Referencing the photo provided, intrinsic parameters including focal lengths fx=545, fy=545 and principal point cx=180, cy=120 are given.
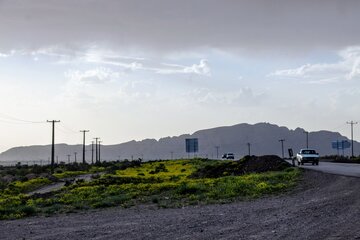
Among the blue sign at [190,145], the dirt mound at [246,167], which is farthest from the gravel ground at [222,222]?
the blue sign at [190,145]

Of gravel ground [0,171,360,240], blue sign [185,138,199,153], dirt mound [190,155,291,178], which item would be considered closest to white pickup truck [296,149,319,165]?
dirt mound [190,155,291,178]

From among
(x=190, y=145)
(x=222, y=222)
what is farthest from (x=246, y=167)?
(x=190, y=145)

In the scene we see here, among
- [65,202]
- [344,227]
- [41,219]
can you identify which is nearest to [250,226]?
[344,227]

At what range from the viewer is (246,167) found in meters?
45.8

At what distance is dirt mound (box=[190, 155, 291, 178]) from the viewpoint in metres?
43.8

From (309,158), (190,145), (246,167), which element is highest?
(190,145)

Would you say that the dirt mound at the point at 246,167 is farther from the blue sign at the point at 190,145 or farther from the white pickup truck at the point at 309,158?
the blue sign at the point at 190,145

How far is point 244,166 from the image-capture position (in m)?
46.8

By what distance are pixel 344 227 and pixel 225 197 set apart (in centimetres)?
1168

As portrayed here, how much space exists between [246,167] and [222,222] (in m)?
29.5

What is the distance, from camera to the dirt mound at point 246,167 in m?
43.8

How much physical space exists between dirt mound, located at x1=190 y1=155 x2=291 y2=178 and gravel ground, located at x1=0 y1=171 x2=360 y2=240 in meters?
19.1

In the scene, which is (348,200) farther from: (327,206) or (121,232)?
(121,232)

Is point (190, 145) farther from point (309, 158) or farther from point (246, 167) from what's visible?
point (246, 167)
